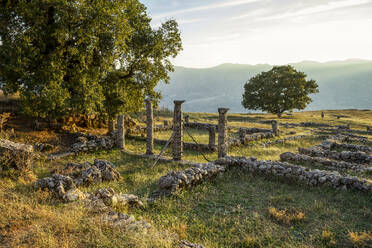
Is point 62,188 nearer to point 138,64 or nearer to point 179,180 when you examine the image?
point 179,180

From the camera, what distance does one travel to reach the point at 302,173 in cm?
1157

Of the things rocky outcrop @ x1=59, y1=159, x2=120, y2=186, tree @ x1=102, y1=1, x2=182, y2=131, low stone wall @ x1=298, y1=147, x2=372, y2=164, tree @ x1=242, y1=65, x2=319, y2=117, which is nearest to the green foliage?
tree @ x1=102, y1=1, x2=182, y2=131

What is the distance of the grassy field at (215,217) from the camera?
5.16 metres

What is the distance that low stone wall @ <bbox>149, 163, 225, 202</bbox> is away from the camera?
964 centimetres

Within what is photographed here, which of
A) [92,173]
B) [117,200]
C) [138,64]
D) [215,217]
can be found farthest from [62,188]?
[138,64]

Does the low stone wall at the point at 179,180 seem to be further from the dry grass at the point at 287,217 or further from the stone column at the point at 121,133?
the stone column at the point at 121,133

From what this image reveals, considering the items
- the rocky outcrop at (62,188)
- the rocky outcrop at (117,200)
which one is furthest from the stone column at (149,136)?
the rocky outcrop at (117,200)

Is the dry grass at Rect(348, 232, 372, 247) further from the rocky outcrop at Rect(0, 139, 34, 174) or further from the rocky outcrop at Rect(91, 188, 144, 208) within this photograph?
the rocky outcrop at Rect(0, 139, 34, 174)

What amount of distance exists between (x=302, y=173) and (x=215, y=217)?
6.24 m

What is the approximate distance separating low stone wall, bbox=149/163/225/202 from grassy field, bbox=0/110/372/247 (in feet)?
1.17

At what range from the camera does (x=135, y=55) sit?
19844mm

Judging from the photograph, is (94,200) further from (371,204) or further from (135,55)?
(135,55)

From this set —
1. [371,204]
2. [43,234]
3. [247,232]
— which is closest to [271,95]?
[371,204]

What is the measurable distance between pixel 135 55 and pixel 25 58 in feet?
27.9
